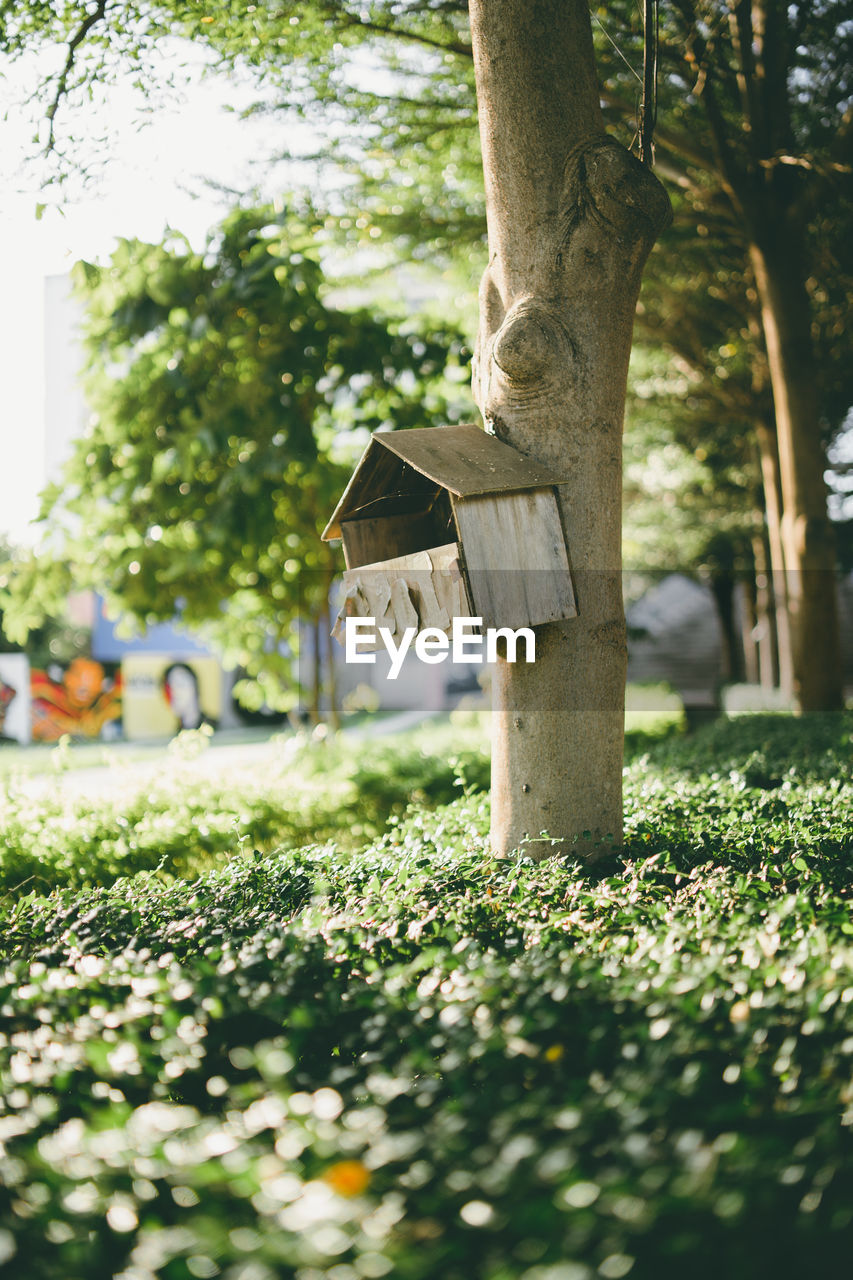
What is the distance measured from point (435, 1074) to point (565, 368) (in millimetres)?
2745

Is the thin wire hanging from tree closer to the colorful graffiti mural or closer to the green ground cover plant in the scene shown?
the green ground cover plant

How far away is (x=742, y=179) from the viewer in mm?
8594

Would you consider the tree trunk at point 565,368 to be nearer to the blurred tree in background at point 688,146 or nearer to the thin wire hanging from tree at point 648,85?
the thin wire hanging from tree at point 648,85

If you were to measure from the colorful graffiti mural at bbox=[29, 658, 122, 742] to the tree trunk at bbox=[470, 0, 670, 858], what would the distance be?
20.8 metres

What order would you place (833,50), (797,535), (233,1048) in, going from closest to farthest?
(233,1048)
(833,50)
(797,535)

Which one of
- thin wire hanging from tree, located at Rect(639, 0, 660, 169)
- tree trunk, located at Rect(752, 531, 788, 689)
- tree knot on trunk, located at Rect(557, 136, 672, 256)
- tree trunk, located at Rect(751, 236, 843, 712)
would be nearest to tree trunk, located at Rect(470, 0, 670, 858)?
tree knot on trunk, located at Rect(557, 136, 672, 256)

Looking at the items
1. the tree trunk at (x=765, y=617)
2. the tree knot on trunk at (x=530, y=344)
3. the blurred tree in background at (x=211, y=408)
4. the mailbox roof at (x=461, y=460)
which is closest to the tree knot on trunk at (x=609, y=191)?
the tree knot on trunk at (x=530, y=344)

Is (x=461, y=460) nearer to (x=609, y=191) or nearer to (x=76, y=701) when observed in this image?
(x=609, y=191)

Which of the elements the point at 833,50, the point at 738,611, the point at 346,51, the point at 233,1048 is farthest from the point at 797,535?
the point at 738,611

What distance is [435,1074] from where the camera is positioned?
233 cm

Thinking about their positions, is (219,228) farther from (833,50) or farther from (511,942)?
(511,942)

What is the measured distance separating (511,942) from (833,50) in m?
9.17

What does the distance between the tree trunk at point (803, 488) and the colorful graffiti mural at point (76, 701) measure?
18.2 meters

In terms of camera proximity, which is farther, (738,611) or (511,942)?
(738,611)
